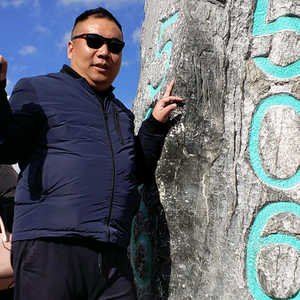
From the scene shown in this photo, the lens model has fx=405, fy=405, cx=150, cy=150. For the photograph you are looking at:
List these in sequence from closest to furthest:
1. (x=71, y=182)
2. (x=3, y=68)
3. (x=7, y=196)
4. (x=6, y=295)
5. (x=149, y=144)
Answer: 1. (x=3, y=68)
2. (x=71, y=182)
3. (x=149, y=144)
4. (x=6, y=295)
5. (x=7, y=196)

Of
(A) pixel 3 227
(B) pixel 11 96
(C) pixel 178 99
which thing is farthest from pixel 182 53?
(A) pixel 3 227

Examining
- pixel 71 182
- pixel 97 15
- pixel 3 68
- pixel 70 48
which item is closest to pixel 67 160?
pixel 71 182

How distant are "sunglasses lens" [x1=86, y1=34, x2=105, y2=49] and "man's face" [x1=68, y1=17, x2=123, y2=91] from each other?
0.02 m

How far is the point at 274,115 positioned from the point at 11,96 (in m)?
1.44

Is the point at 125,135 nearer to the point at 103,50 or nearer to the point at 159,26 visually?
the point at 103,50

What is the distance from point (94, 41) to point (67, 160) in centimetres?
70

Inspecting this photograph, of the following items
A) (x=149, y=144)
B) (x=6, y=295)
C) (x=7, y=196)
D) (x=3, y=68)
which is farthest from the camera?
(x=7, y=196)

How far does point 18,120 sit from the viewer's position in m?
1.85

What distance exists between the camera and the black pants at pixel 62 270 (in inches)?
69.2


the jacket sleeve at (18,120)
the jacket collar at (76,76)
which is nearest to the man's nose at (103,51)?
the jacket collar at (76,76)

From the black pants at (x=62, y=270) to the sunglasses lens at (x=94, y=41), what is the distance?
102cm

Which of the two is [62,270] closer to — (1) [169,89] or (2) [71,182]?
(2) [71,182]

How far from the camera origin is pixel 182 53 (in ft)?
8.14

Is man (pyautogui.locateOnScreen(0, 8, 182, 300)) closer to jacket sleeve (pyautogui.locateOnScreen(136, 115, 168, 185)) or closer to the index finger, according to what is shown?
jacket sleeve (pyautogui.locateOnScreen(136, 115, 168, 185))
